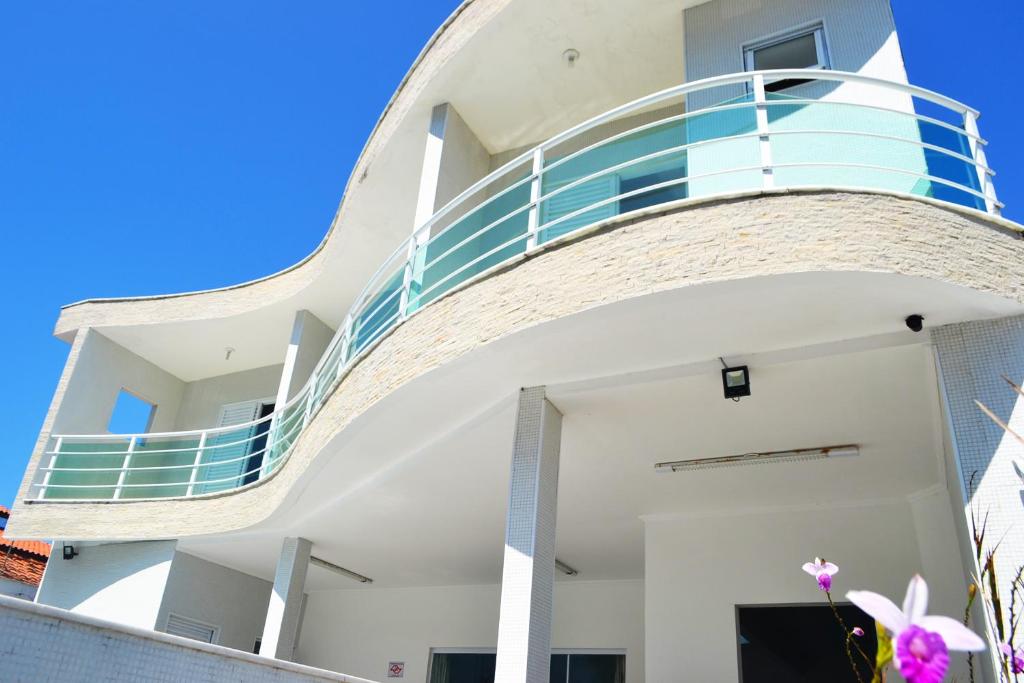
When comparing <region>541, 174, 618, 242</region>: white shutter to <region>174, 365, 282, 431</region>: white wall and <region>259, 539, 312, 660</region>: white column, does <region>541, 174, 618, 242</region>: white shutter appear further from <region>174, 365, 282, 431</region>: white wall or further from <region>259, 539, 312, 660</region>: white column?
<region>174, 365, 282, 431</region>: white wall

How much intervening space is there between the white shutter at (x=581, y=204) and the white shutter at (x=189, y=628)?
899 centimetres

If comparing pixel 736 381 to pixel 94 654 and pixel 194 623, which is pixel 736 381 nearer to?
pixel 94 654

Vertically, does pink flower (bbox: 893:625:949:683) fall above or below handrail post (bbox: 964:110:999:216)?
below

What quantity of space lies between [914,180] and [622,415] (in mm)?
2968

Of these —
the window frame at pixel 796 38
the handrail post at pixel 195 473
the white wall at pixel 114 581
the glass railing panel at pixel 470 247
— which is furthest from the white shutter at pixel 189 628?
the window frame at pixel 796 38

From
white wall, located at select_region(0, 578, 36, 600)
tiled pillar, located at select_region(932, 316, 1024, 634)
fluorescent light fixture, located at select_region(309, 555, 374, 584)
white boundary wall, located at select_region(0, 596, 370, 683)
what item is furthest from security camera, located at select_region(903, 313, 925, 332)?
white wall, located at select_region(0, 578, 36, 600)

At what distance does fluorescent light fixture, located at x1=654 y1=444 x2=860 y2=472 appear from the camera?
7156mm

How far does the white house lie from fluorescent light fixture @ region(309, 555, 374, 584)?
0.40ft

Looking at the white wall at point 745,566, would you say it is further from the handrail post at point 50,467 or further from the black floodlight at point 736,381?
the handrail post at point 50,467

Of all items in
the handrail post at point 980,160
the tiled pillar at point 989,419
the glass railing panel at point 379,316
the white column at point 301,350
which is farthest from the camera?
the white column at point 301,350

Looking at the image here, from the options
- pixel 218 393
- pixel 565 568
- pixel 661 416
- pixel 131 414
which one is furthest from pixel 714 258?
pixel 131 414

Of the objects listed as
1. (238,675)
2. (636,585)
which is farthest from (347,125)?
(238,675)

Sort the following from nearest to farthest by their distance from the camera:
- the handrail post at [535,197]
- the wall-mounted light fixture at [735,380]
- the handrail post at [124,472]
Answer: the wall-mounted light fixture at [735,380] < the handrail post at [535,197] < the handrail post at [124,472]

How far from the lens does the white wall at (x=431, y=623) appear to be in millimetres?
11882
